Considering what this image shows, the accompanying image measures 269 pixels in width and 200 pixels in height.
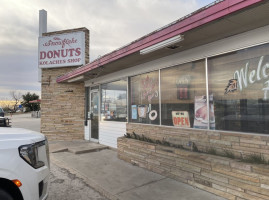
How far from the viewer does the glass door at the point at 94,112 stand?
9.30 meters

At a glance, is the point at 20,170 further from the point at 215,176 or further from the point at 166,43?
the point at 166,43

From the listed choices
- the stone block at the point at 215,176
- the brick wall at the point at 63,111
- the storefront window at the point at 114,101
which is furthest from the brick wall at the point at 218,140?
the brick wall at the point at 63,111

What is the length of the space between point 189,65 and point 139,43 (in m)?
1.38

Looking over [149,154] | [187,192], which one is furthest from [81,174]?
[187,192]

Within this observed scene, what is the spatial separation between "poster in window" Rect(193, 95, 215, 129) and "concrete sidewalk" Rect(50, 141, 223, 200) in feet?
4.71

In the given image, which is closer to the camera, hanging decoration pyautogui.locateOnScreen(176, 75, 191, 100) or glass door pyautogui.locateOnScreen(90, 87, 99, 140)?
hanging decoration pyautogui.locateOnScreen(176, 75, 191, 100)

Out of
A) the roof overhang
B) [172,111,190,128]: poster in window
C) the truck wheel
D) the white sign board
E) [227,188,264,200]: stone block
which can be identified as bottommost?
[227,188,264,200]: stone block

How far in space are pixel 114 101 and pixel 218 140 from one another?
4.64 m

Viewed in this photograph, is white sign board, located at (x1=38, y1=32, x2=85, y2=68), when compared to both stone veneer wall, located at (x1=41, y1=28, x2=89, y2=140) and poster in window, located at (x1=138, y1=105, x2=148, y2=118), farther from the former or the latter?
poster in window, located at (x1=138, y1=105, x2=148, y2=118)

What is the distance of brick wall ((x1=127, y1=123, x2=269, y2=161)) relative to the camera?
375 cm

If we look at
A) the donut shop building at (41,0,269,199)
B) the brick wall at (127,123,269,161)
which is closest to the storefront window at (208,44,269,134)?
the donut shop building at (41,0,269,199)

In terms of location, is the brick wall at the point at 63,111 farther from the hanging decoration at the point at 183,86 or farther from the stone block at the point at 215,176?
the stone block at the point at 215,176

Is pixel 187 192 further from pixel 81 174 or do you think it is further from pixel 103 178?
pixel 81 174

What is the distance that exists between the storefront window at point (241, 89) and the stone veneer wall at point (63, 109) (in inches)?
280
